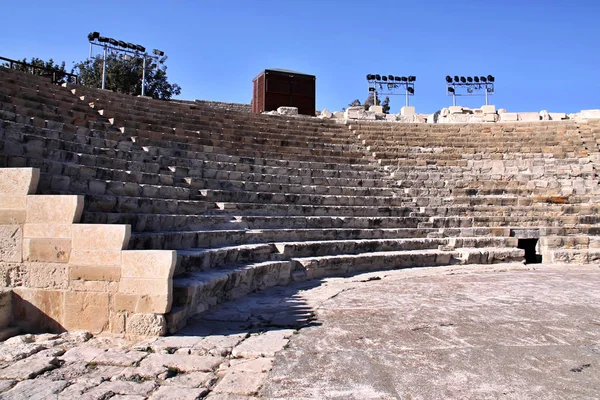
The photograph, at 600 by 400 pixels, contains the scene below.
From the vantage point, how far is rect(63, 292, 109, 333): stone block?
12.4 ft

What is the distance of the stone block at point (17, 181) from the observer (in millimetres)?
3918

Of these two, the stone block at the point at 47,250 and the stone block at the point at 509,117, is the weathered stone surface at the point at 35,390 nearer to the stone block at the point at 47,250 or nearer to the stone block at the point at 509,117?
the stone block at the point at 47,250

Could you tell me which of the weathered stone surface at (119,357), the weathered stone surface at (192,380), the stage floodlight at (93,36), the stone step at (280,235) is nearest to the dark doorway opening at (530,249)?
the stone step at (280,235)

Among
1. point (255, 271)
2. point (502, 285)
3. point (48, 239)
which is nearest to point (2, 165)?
point (48, 239)

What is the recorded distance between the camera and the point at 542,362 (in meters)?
3.33

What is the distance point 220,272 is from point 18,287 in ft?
6.24

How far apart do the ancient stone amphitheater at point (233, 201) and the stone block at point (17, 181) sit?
0.04 feet

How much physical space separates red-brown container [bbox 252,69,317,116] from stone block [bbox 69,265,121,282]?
16.3m

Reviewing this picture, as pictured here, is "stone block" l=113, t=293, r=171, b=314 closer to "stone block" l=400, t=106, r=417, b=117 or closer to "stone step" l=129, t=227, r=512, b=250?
"stone step" l=129, t=227, r=512, b=250

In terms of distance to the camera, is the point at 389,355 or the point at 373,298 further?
the point at 373,298

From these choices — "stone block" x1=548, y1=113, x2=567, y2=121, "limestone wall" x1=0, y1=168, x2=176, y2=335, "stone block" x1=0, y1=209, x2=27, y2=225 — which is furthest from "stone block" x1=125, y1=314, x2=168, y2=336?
"stone block" x1=548, y1=113, x2=567, y2=121

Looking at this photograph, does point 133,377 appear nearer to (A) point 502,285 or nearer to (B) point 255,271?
(B) point 255,271

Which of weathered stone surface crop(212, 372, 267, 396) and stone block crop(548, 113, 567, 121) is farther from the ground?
stone block crop(548, 113, 567, 121)

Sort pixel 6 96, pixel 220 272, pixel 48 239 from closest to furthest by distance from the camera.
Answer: pixel 48 239, pixel 220 272, pixel 6 96
